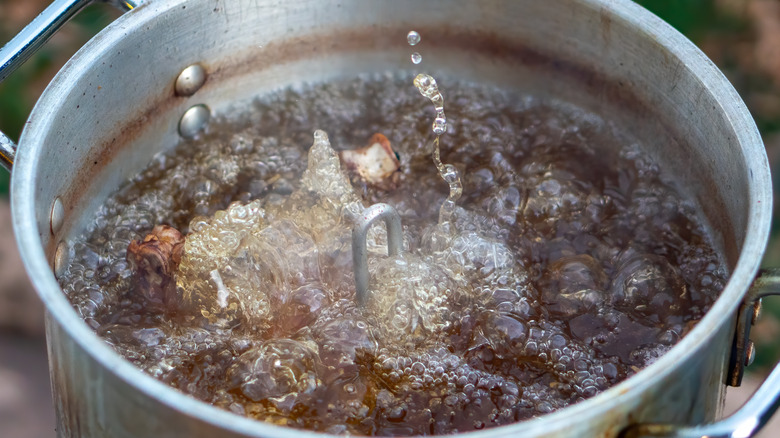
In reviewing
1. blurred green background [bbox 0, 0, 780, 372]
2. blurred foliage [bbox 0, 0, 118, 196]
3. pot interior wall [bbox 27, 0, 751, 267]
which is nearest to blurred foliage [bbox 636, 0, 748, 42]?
blurred green background [bbox 0, 0, 780, 372]

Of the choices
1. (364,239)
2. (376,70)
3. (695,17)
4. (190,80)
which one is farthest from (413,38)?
(695,17)

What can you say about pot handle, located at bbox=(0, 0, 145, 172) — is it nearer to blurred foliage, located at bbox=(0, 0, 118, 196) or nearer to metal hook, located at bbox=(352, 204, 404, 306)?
metal hook, located at bbox=(352, 204, 404, 306)

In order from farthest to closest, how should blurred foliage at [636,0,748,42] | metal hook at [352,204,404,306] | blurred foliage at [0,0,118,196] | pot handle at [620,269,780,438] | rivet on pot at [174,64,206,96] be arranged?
blurred foliage at [0,0,118,196] → blurred foliage at [636,0,748,42] → rivet on pot at [174,64,206,96] → metal hook at [352,204,404,306] → pot handle at [620,269,780,438]

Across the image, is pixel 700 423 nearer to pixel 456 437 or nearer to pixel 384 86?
pixel 456 437

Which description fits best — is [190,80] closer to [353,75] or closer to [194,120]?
[194,120]

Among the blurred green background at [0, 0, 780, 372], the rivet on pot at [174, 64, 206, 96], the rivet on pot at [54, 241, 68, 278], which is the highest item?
the rivet on pot at [174, 64, 206, 96]

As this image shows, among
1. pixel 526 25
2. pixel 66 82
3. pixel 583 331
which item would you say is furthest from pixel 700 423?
pixel 66 82

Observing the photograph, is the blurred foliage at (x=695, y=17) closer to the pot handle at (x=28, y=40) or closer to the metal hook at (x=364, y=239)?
the metal hook at (x=364, y=239)
